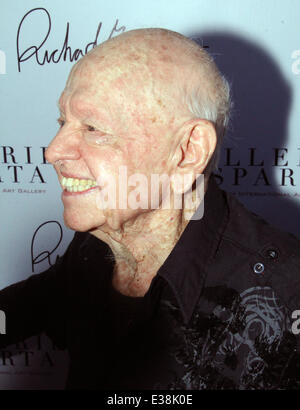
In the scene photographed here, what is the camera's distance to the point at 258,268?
37.4 inches

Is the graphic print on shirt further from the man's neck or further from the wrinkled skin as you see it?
the wrinkled skin

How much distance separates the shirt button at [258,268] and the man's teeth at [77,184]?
1.32 feet

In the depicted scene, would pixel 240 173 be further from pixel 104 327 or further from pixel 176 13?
pixel 104 327

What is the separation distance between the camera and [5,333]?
1188 millimetres

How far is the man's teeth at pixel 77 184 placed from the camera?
0.95 metres
